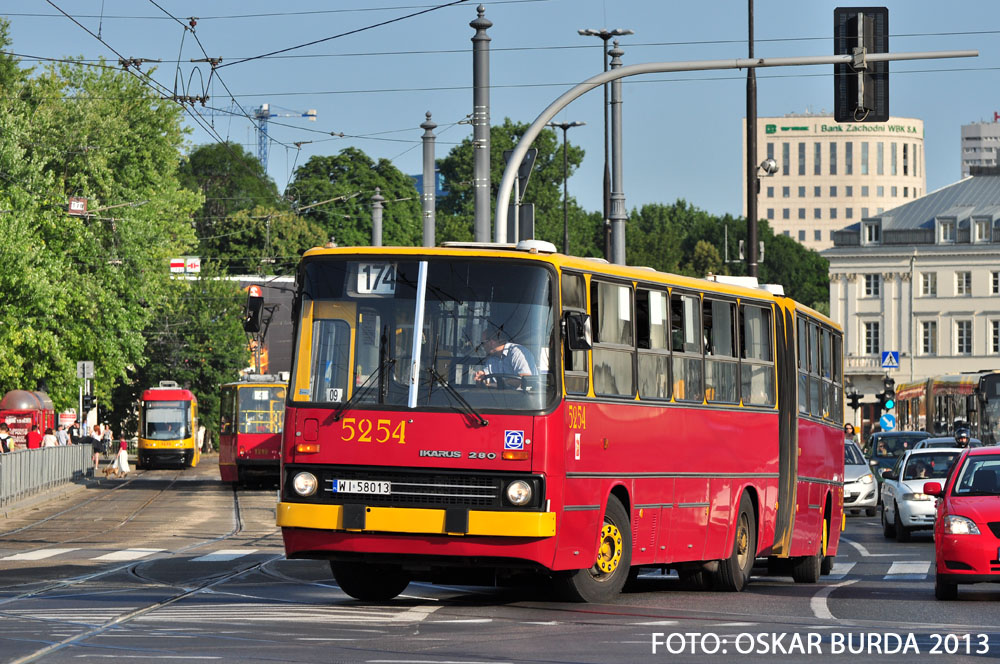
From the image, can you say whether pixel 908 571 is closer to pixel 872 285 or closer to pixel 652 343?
pixel 652 343

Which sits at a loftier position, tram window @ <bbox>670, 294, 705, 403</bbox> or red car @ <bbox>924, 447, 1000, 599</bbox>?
tram window @ <bbox>670, 294, 705, 403</bbox>

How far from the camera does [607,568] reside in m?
16.0

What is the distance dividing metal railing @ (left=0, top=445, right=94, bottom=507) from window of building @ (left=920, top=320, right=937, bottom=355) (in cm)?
7903

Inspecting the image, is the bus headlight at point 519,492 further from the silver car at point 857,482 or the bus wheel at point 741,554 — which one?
the silver car at point 857,482

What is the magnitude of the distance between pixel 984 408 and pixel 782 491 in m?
34.6

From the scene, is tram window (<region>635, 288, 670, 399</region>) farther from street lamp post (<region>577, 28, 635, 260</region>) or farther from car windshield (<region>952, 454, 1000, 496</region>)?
street lamp post (<region>577, 28, 635, 260</region>)

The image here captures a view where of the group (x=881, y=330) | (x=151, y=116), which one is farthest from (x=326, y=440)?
(x=881, y=330)

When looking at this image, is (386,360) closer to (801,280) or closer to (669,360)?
(669,360)

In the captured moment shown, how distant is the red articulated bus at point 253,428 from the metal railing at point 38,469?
15.3ft

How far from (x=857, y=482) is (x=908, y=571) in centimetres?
1661

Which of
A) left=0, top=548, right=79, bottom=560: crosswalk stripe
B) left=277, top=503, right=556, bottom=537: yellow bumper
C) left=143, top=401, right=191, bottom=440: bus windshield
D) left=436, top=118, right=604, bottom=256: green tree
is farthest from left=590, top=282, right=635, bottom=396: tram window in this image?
left=436, top=118, right=604, bottom=256: green tree

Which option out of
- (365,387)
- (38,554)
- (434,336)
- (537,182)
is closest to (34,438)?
(38,554)

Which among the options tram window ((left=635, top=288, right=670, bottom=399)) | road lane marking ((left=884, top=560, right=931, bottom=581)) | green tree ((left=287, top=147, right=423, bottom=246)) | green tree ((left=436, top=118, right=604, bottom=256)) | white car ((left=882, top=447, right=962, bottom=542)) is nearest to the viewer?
tram window ((left=635, top=288, right=670, bottom=399))

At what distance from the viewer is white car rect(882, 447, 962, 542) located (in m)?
29.8
